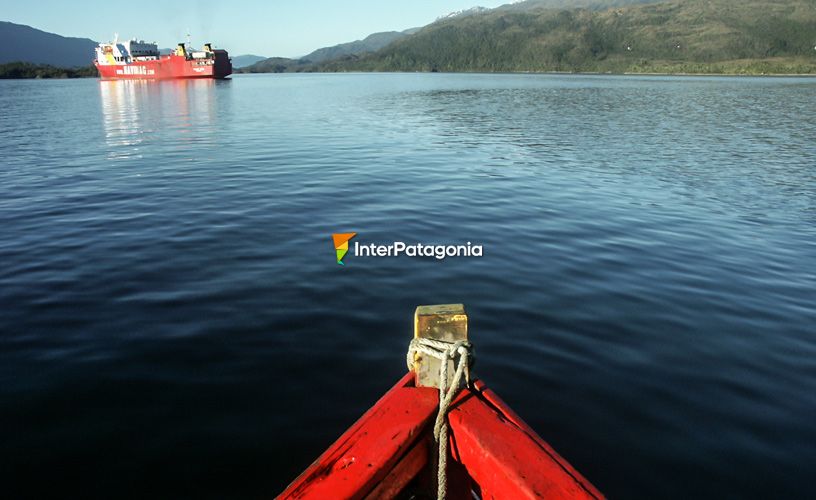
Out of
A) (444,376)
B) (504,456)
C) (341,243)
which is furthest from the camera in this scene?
(341,243)

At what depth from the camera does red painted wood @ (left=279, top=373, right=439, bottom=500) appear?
2.78 metres

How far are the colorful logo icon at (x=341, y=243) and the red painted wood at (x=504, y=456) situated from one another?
735 centimetres

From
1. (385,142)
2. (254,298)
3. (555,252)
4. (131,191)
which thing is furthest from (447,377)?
(385,142)

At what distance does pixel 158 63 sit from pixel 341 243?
4881 inches

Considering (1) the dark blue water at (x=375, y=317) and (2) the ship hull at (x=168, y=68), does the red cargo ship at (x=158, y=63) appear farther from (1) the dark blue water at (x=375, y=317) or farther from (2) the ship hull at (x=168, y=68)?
(1) the dark blue water at (x=375, y=317)

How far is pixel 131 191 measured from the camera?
16.9 meters

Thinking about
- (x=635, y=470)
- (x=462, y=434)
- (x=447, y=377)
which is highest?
(x=447, y=377)

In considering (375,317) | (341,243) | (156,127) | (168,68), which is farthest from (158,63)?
(375,317)

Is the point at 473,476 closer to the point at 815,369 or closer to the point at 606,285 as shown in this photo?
the point at 815,369

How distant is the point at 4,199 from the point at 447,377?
17.6 metres

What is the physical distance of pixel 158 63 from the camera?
378 feet

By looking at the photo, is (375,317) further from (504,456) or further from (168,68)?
(168,68)

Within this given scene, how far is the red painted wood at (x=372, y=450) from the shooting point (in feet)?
9.12

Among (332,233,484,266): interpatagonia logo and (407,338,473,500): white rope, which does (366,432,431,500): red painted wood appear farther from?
(332,233,484,266): interpatagonia logo
